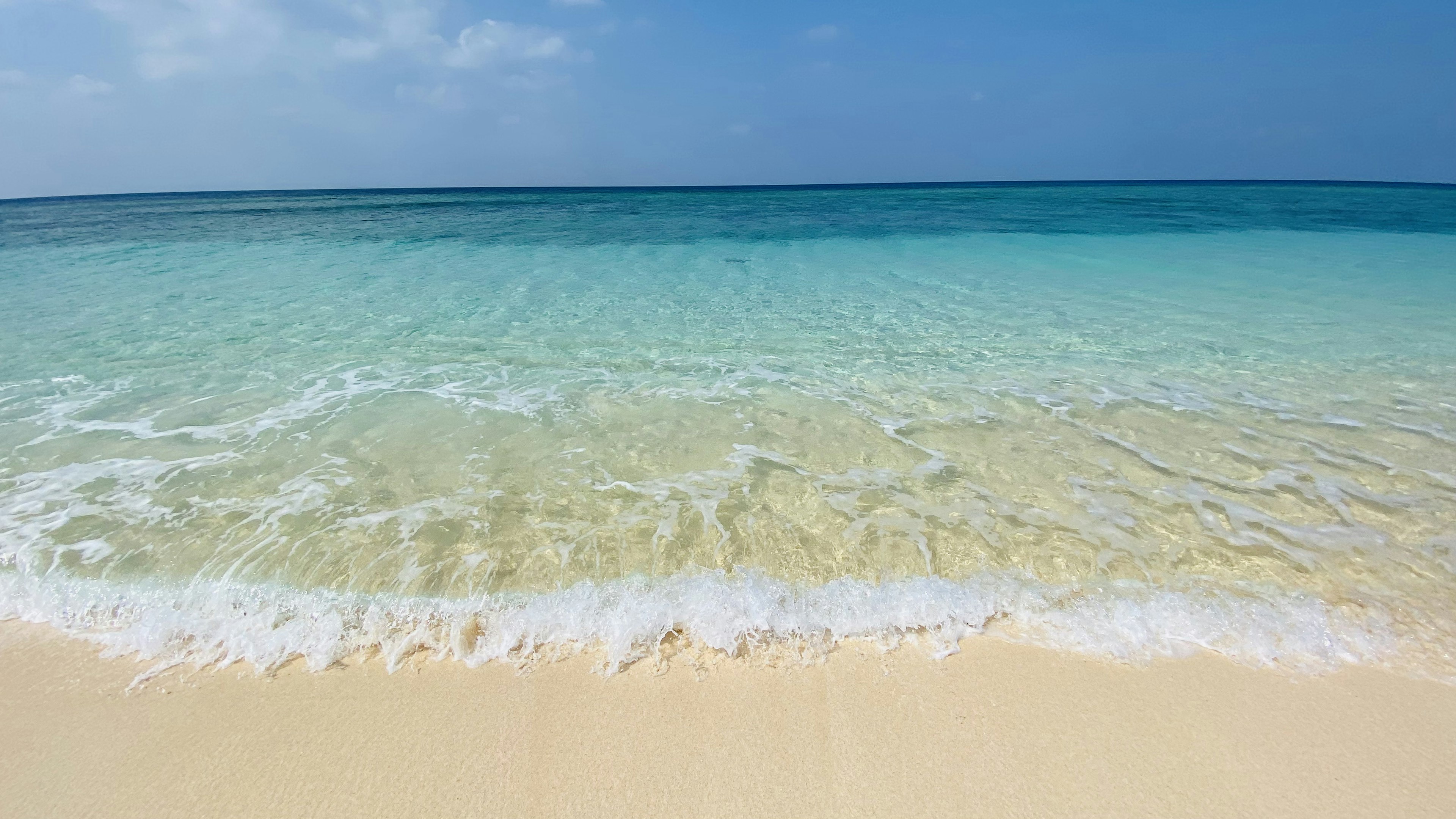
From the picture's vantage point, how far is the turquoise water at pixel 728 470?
9.88 feet

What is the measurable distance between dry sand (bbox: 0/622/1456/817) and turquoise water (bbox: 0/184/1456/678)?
0.61ft

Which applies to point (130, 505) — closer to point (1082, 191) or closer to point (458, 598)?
point (458, 598)

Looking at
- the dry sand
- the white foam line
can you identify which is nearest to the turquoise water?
the white foam line

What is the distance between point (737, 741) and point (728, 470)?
87.6 inches

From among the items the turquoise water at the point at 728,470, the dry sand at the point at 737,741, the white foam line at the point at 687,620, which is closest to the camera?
the dry sand at the point at 737,741

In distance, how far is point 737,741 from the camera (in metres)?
2.43

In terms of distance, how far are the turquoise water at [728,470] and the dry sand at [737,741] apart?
0.19 m

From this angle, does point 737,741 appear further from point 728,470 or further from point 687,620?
point 728,470

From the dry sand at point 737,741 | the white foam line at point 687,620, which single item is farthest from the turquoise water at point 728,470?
the dry sand at point 737,741

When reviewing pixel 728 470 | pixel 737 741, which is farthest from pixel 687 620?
pixel 728 470

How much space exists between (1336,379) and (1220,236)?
57.8ft

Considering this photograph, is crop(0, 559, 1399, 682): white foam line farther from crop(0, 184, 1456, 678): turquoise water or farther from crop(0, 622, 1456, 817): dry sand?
crop(0, 622, 1456, 817): dry sand

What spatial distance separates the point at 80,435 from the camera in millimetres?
4887

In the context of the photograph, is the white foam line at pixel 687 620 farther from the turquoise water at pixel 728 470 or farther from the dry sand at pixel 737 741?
the dry sand at pixel 737 741
